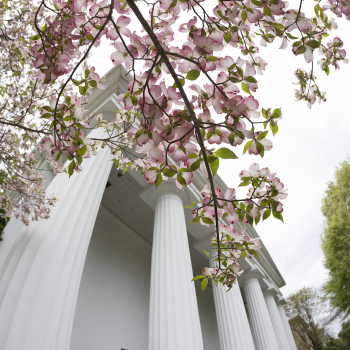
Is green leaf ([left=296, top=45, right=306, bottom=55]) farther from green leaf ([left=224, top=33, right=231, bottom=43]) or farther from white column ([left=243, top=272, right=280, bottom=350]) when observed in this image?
white column ([left=243, top=272, right=280, bottom=350])

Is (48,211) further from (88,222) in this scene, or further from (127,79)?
(127,79)

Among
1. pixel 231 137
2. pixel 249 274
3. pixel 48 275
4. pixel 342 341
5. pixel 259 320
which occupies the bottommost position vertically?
pixel 231 137

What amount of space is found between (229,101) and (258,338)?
8623mm

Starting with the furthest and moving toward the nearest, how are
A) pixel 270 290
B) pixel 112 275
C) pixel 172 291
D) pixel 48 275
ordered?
pixel 270 290 → pixel 112 275 → pixel 172 291 → pixel 48 275

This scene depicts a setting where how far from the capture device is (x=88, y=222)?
8.56 feet

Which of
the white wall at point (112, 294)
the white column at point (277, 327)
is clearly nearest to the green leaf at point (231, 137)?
the white wall at point (112, 294)

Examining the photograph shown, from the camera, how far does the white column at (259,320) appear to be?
23.0ft

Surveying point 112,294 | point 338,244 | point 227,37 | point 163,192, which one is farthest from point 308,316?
point 227,37

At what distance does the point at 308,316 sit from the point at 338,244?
11.2m

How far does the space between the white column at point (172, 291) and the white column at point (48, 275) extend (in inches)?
50.0

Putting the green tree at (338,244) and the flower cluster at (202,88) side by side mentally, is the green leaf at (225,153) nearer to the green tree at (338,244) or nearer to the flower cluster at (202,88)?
the flower cluster at (202,88)

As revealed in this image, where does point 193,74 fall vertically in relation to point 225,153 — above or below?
above

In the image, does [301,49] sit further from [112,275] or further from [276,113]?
[112,275]

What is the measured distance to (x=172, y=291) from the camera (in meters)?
3.15
